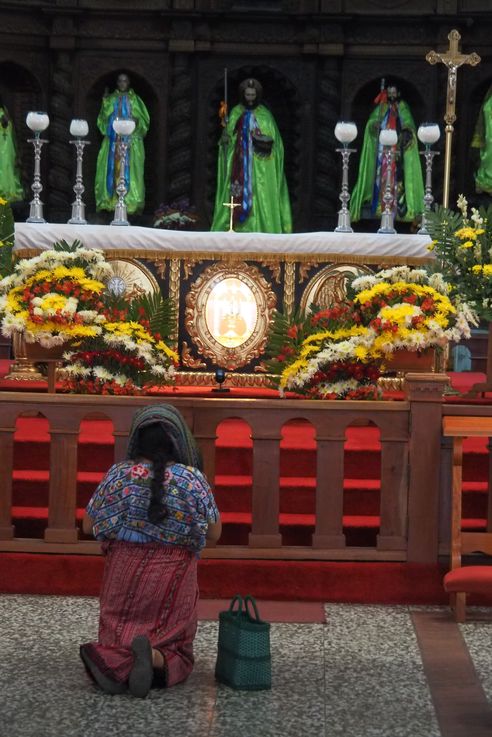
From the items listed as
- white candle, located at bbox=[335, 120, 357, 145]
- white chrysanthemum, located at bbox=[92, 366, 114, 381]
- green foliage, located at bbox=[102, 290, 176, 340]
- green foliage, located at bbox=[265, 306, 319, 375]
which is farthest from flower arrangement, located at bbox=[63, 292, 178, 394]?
white candle, located at bbox=[335, 120, 357, 145]

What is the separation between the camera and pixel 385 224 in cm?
1048

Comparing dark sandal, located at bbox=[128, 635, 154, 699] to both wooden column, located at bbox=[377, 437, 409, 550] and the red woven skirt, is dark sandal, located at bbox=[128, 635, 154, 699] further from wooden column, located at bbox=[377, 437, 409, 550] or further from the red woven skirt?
wooden column, located at bbox=[377, 437, 409, 550]

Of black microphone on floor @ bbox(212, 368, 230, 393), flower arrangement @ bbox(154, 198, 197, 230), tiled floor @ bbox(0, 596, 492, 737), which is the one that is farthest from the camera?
flower arrangement @ bbox(154, 198, 197, 230)

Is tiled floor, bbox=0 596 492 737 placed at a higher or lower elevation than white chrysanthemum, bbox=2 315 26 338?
lower

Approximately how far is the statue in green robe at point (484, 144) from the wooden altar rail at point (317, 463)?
910 cm

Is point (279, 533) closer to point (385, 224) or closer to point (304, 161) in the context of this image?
point (385, 224)

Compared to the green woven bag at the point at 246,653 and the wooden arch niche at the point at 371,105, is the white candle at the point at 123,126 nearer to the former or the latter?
the wooden arch niche at the point at 371,105

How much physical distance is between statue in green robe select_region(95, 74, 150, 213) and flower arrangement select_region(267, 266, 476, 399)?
24.2ft

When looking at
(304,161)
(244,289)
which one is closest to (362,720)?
(244,289)

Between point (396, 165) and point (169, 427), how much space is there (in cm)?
1062

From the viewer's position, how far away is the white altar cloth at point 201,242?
9.62 metres

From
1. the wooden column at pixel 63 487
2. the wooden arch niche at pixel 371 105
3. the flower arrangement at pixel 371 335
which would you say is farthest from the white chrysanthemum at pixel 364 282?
the wooden arch niche at pixel 371 105

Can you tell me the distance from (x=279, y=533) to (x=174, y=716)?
1.91m

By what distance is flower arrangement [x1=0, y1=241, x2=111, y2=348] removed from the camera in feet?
26.3
